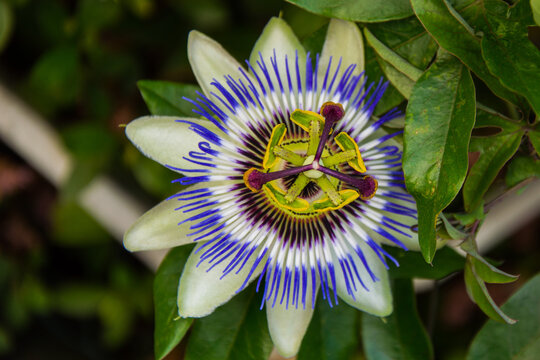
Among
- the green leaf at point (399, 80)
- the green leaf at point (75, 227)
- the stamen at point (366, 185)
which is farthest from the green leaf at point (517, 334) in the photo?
the green leaf at point (75, 227)

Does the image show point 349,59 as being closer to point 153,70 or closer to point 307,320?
point 307,320

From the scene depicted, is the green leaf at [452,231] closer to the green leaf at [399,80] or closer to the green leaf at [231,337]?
the green leaf at [399,80]

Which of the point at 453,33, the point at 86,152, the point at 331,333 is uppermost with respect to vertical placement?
the point at 453,33

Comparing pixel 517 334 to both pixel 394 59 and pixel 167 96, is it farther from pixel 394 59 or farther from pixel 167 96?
pixel 167 96

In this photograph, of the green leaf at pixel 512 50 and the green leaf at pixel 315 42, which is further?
the green leaf at pixel 315 42

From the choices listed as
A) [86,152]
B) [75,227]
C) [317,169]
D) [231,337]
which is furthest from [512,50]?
[75,227]

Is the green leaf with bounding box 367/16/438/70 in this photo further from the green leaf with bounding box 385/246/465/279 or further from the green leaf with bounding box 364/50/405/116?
the green leaf with bounding box 385/246/465/279
